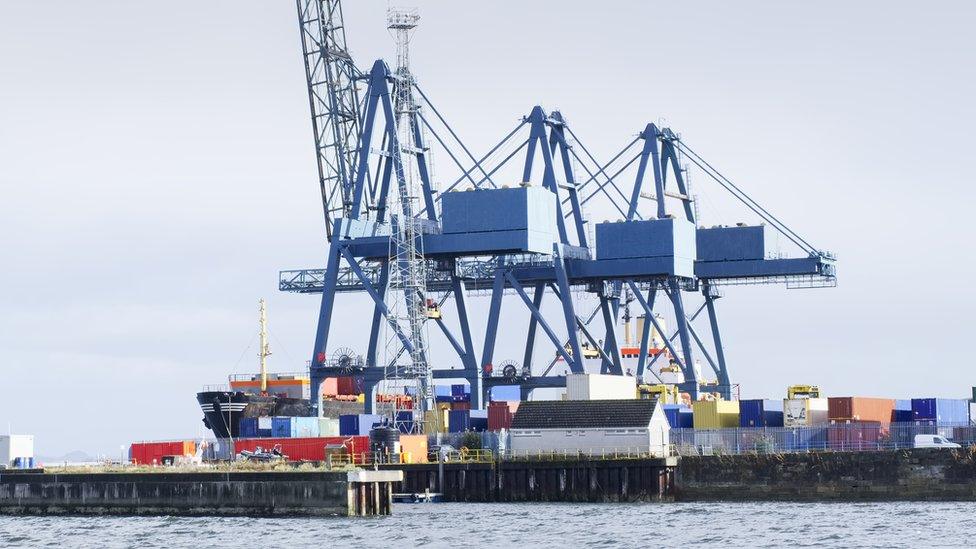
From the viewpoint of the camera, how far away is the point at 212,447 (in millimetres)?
107438

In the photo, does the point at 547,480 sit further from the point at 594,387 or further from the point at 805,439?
the point at 805,439

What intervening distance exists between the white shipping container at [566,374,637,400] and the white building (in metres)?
6.56

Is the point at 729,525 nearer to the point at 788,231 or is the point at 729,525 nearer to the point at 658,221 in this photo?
the point at 658,221

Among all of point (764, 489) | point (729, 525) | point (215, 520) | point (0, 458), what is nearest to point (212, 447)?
point (0, 458)

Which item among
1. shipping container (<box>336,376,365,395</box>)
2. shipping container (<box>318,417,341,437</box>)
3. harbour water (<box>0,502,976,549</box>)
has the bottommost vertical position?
harbour water (<box>0,502,976,549</box>)

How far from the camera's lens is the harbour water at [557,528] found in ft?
225

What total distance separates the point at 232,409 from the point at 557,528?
54.6m

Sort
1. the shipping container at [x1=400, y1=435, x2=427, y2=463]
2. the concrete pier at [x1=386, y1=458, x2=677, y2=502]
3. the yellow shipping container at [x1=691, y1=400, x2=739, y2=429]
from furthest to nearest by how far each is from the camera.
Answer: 1. the yellow shipping container at [x1=691, y1=400, x2=739, y2=429]
2. the shipping container at [x1=400, y1=435, x2=427, y2=463]
3. the concrete pier at [x1=386, y1=458, x2=677, y2=502]

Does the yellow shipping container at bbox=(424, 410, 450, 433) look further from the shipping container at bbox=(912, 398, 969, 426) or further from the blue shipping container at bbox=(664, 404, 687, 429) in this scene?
the shipping container at bbox=(912, 398, 969, 426)

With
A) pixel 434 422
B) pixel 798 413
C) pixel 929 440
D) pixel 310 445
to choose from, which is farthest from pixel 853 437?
pixel 310 445

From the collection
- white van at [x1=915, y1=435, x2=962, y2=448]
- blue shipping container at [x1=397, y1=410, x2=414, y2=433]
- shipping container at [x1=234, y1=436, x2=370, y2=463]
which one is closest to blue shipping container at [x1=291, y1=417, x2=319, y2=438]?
shipping container at [x1=234, y1=436, x2=370, y2=463]

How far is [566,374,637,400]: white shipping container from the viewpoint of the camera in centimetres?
10625

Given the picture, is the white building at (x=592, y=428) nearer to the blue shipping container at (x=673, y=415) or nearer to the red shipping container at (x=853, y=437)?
the blue shipping container at (x=673, y=415)

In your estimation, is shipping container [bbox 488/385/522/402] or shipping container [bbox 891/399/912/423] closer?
shipping container [bbox 891/399/912/423]
